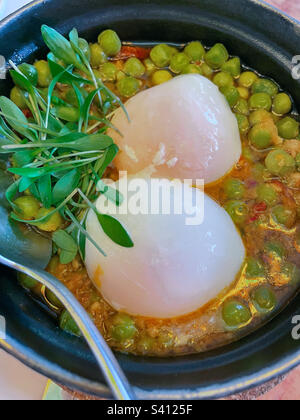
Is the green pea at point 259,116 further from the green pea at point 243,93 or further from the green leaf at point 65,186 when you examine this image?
the green leaf at point 65,186

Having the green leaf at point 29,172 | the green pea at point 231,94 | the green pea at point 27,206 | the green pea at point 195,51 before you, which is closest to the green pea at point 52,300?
the green pea at point 27,206

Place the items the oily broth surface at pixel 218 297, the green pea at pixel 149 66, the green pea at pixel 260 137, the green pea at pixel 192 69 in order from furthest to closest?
1. the green pea at pixel 149 66
2. the green pea at pixel 192 69
3. the green pea at pixel 260 137
4. the oily broth surface at pixel 218 297

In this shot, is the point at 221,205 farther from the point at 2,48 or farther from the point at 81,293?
the point at 2,48

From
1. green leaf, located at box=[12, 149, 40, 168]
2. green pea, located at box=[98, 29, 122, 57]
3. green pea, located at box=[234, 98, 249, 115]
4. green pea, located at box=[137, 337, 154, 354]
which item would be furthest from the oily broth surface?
green pea, located at box=[98, 29, 122, 57]

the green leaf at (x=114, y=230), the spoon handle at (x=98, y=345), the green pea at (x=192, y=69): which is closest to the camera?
the spoon handle at (x=98, y=345)

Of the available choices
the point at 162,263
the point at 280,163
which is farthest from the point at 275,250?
the point at 162,263

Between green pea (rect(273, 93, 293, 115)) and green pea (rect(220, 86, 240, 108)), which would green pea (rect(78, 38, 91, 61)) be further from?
green pea (rect(273, 93, 293, 115))
